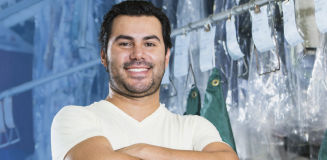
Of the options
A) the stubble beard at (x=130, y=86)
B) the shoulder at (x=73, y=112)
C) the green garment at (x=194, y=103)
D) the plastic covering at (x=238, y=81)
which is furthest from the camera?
the green garment at (x=194, y=103)

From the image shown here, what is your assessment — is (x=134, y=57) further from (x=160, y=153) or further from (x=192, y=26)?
(x=192, y=26)

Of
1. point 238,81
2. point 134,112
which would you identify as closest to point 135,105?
point 134,112

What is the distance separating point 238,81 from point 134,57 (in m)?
0.48

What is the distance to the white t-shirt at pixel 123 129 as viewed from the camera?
778 millimetres

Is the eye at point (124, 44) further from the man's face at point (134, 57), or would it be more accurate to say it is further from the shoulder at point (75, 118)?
the shoulder at point (75, 118)

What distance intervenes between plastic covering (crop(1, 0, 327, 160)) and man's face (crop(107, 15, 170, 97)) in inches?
12.9

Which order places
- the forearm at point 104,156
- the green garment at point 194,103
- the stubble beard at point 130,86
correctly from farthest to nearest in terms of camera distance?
1. the green garment at point 194,103
2. the stubble beard at point 130,86
3. the forearm at point 104,156

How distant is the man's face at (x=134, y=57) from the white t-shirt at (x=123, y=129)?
0.22 ft

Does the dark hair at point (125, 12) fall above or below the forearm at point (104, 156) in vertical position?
above

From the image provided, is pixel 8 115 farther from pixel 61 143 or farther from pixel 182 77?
pixel 61 143

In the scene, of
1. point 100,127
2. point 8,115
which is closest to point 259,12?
point 100,127

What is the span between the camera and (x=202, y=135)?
0.89 meters

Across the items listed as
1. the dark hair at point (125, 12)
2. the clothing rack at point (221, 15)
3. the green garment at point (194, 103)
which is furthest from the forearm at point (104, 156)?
the clothing rack at point (221, 15)

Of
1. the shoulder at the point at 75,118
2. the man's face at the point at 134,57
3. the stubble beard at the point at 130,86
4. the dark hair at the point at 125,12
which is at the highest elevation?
the dark hair at the point at 125,12
